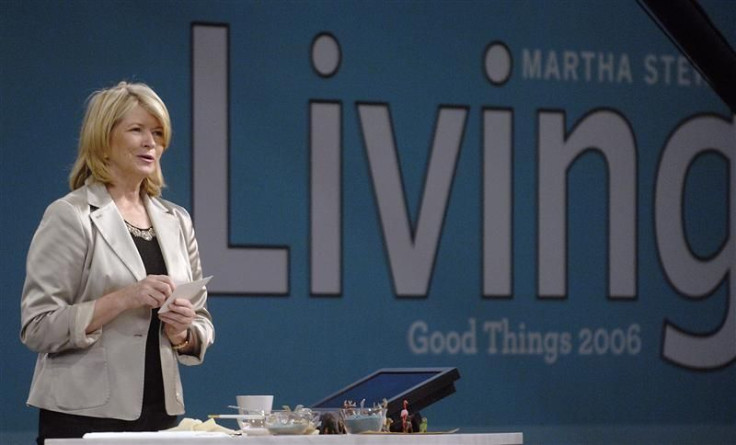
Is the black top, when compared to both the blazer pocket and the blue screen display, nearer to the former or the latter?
the blazer pocket

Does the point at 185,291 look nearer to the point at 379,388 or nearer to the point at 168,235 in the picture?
the point at 168,235

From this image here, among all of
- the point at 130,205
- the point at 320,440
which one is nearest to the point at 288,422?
the point at 320,440

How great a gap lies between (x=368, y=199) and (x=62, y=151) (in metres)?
1.45

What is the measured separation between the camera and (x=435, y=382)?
3.16 m

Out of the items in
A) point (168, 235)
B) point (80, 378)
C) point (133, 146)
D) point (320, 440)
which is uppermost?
point (133, 146)

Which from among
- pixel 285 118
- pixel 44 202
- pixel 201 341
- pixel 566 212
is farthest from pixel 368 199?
pixel 201 341

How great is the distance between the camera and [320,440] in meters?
2.82

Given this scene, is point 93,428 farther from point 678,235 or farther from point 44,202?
point 678,235

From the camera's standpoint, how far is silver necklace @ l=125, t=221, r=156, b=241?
3.38m

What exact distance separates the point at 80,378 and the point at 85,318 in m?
0.16

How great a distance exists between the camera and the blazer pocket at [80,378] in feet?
10.5

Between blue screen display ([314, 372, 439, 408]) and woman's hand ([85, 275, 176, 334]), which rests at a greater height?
woman's hand ([85, 275, 176, 334])

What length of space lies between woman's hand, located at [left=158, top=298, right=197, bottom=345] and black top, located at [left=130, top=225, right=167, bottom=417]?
41 millimetres

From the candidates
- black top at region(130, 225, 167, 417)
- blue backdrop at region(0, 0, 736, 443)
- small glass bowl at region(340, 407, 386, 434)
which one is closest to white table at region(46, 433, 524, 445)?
small glass bowl at region(340, 407, 386, 434)
